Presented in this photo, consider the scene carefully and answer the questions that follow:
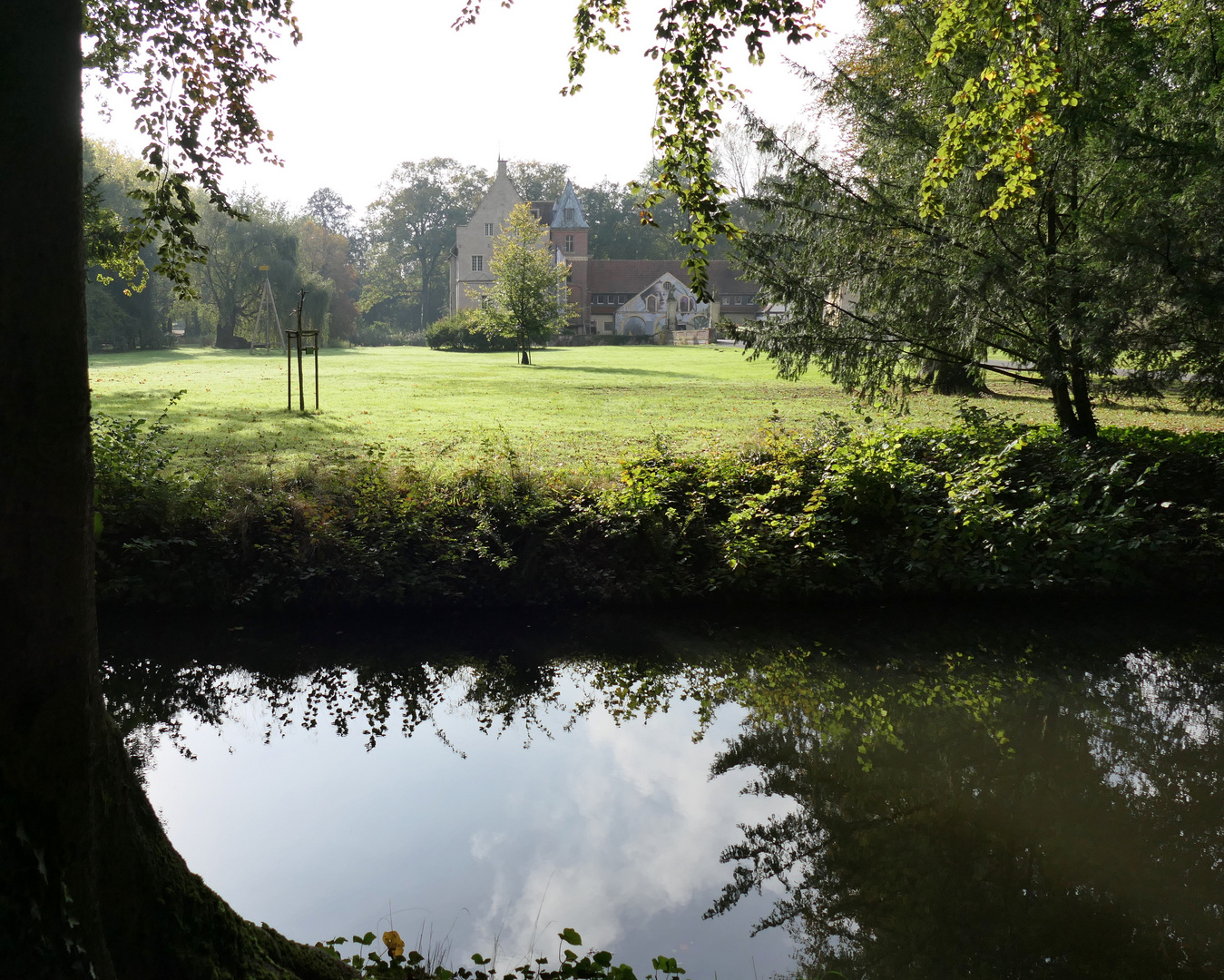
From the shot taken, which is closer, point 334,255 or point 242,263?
point 242,263

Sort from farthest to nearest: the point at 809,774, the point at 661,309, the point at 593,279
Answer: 1. the point at 593,279
2. the point at 661,309
3. the point at 809,774

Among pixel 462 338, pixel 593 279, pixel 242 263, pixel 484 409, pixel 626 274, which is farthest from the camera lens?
pixel 626 274

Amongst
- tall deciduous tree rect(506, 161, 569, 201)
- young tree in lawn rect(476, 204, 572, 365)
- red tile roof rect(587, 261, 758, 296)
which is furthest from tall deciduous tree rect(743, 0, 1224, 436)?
tall deciduous tree rect(506, 161, 569, 201)

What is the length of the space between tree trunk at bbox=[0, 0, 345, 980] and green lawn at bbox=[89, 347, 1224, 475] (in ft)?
27.0

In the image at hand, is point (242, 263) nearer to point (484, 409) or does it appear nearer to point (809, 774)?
point (484, 409)

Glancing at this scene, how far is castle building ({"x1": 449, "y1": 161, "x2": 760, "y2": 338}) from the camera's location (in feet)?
241

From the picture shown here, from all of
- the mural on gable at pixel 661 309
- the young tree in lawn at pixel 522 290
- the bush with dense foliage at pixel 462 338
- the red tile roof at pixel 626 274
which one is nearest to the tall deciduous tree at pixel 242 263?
the bush with dense foliage at pixel 462 338

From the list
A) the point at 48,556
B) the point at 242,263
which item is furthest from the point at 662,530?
the point at 242,263

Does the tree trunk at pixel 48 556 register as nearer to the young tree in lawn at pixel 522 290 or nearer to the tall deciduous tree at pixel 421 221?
the young tree in lawn at pixel 522 290

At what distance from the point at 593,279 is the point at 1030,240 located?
7085 cm

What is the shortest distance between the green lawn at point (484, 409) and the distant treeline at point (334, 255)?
8865mm

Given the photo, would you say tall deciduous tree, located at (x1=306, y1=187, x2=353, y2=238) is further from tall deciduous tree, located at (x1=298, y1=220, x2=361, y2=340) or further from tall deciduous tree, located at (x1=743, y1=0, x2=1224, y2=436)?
tall deciduous tree, located at (x1=743, y1=0, x2=1224, y2=436)

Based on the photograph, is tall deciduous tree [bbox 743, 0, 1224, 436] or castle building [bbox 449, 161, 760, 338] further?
castle building [bbox 449, 161, 760, 338]

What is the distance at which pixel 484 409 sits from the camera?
2030 centimetres
